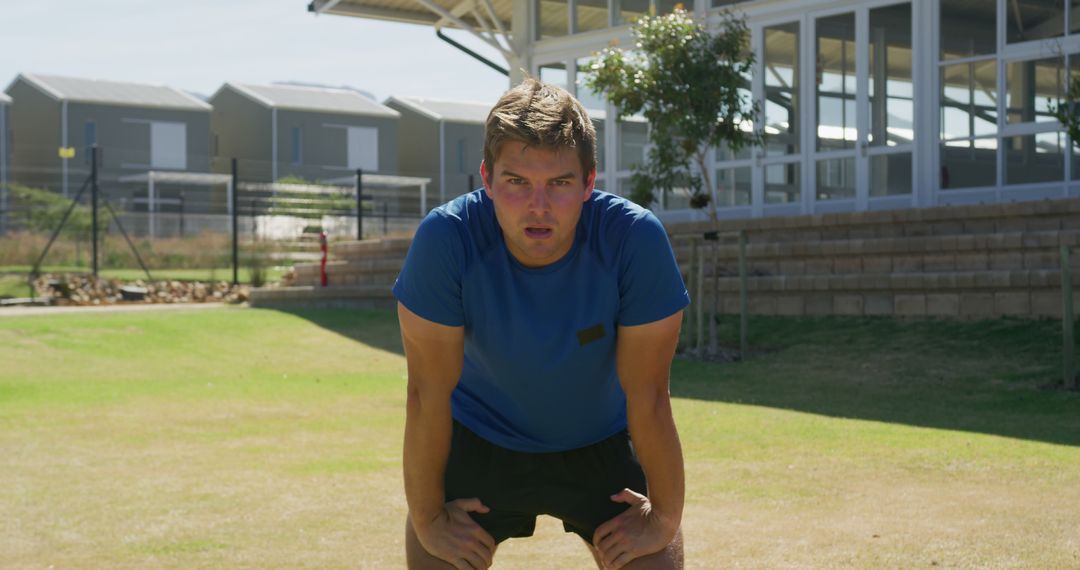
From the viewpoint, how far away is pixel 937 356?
11.9 m

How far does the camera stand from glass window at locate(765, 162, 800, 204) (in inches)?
712

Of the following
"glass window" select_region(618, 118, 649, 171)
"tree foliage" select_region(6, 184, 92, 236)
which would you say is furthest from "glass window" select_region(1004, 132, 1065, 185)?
"tree foliage" select_region(6, 184, 92, 236)

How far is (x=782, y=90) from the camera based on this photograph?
1814cm

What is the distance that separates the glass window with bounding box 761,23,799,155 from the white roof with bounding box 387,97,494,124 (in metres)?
29.3

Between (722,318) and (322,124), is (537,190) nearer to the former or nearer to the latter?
(722,318)

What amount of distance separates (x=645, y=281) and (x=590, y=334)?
0.59 ft

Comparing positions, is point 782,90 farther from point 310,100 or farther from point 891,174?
point 310,100

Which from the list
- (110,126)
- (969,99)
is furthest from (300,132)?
(969,99)

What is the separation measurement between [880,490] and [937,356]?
5.76 m

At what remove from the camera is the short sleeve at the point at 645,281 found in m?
2.86

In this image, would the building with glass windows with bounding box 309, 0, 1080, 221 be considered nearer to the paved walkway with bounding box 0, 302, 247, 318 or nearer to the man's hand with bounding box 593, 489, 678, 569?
the paved walkway with bounding box 0, 302, 247, 318

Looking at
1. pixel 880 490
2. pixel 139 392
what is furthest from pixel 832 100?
pixel 880 490

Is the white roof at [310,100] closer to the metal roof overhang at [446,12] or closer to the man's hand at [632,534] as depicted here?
the metal roof overhang at [446,12]

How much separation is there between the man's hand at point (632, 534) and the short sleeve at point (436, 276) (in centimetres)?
64
